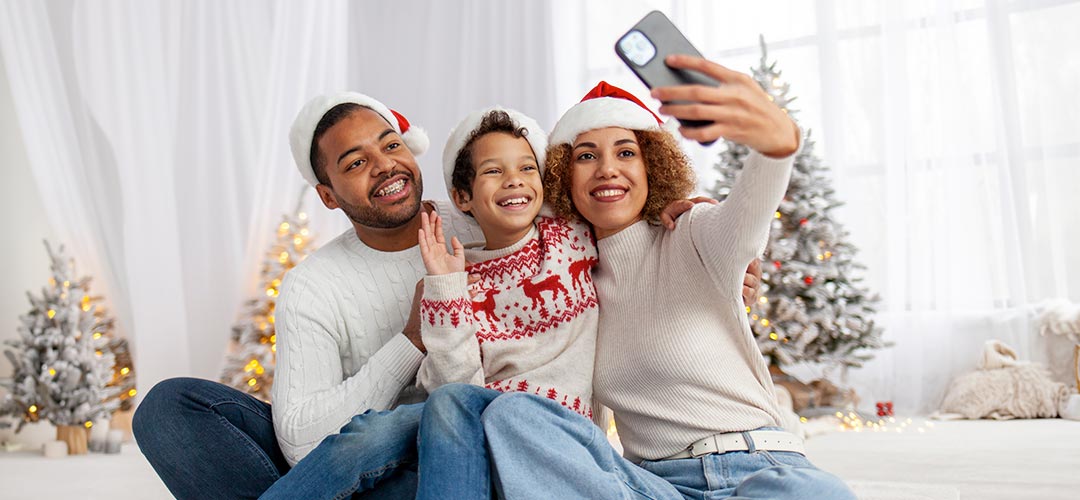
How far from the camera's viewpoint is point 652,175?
5.13 ft

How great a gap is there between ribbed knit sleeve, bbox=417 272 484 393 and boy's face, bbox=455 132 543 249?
0.13 metres

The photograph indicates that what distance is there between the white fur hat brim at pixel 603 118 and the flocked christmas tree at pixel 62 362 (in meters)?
2.65

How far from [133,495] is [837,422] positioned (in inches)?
94.5

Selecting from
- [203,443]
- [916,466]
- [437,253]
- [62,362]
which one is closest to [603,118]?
[437,253]

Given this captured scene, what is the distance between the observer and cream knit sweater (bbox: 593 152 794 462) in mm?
1375

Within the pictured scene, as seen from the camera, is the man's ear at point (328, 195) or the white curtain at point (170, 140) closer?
the man's ear at point (328, 195)

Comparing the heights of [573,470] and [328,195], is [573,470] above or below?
below

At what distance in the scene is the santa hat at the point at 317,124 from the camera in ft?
5.83

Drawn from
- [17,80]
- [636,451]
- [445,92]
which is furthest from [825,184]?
[17,80]

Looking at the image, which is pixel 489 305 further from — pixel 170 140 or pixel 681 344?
pixel 170 140

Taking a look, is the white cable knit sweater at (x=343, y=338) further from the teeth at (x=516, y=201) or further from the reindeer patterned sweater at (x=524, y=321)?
the teeth at (x=516, y=201)

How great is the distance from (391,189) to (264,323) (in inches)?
85.9

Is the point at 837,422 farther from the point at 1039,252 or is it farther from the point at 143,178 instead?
the point at 143,178

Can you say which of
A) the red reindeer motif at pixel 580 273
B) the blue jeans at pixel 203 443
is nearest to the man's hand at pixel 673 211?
the red reindeer motif at pixel 580 273
